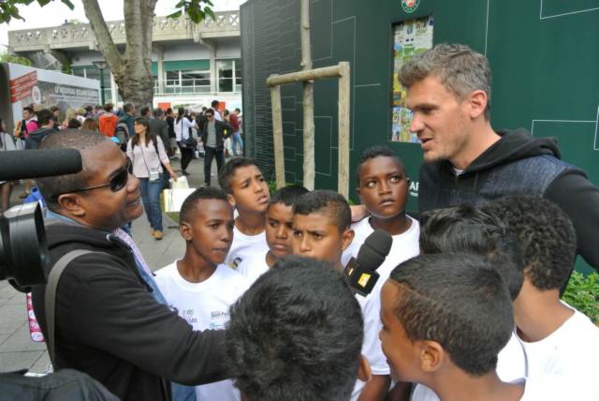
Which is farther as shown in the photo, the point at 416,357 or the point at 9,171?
the point at 416,357

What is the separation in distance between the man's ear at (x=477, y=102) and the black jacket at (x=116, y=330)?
4.34ft

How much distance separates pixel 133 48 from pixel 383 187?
343 inches

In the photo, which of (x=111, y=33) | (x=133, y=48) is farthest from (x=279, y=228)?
(x=111, y=33)

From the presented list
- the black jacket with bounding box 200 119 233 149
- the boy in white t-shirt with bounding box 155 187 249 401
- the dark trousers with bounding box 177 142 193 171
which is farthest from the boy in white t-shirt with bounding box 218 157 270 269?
the dark trousers with bounding box 177 142 193 171

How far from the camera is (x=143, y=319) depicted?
1366 mm

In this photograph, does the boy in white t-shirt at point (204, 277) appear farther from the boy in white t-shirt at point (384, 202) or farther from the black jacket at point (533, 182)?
the black jacket at point (533, 182)

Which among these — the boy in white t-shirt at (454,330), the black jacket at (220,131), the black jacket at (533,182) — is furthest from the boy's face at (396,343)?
the black jacket at (220,131)

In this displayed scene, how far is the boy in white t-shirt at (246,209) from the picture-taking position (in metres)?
3.06

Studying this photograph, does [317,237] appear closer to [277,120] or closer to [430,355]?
[430,355]

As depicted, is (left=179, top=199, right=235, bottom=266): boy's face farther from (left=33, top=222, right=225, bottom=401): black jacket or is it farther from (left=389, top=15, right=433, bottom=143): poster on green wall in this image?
(left=389, top=15, right=433, bottom=143): poster on green wall

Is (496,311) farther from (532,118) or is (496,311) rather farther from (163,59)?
(163,59)

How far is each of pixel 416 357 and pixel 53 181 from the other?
1.26 metres

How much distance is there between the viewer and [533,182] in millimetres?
1856

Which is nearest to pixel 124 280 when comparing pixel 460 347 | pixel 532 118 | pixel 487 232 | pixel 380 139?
pixel 460 347
